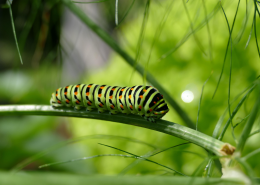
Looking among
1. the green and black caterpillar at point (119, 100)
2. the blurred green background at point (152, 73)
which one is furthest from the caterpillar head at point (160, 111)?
the blurred green background at point (152, 73)

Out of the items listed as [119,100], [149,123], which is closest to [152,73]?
[119,100]

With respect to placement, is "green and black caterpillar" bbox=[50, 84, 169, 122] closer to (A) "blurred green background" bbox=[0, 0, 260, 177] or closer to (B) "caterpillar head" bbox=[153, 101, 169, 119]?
(B) "caterpillar head" bbox=[153, 101, 169, 119]

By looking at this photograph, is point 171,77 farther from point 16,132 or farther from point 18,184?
point 18,184

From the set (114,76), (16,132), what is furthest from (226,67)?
(16,132)

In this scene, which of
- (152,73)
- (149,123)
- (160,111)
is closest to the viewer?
(149,123)

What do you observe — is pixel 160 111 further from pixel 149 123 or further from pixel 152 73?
pixel 152 73

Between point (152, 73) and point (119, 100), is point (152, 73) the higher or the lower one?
the higher one

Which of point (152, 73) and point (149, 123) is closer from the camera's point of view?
point (149, 123)
